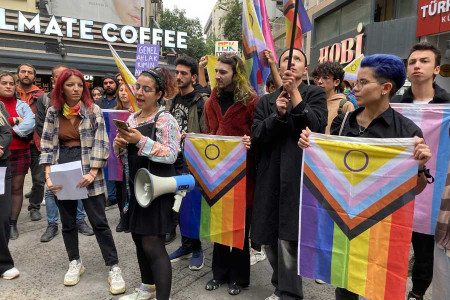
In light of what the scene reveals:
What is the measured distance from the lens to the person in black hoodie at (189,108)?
3653 mm

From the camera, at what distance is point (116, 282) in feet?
10.4

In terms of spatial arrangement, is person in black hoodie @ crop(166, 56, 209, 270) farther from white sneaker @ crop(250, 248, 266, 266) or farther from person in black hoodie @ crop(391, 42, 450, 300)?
person in black hoodie @ crop(391, 42, 450, 300)

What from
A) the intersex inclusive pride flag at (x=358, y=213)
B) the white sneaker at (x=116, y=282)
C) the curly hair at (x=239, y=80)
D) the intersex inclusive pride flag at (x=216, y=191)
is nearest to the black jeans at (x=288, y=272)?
the intersex inclusive pride flag at (x=358, y=213)

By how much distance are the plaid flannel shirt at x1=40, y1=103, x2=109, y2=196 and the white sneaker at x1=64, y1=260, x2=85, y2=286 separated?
0.73m

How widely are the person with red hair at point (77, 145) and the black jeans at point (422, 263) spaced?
2473 millimetres

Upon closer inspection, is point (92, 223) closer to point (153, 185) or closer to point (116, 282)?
point (116, 282)

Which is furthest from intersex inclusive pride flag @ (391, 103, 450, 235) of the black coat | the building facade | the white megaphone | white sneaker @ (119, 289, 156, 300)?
the building facade

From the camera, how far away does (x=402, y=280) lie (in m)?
2.08

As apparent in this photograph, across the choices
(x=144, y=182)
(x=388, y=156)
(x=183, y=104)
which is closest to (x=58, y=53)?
(x=183, y=104)

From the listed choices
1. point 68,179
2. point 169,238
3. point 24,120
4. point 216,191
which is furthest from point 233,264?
point 24,120

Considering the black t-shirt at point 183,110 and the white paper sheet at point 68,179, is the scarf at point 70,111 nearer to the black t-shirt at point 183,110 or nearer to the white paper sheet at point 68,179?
the white paper sheet at point 68,179

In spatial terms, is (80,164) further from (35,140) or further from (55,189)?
(35,140)

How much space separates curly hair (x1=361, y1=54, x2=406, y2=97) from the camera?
2092mm

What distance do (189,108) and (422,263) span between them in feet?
8.28
